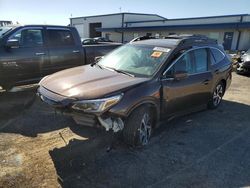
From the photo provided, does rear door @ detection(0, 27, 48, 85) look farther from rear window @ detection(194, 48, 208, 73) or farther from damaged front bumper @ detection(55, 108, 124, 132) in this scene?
rear window @ detection(194, 48, 208, 73)

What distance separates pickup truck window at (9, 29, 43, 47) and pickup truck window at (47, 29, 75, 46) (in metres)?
0.32

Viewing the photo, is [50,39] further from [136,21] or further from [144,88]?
[136,21]

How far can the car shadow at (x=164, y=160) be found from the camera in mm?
3537

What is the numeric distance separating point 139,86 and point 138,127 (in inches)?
25.0

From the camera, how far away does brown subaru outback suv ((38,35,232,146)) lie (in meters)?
3.79

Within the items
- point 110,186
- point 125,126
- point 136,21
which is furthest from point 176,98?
point 136,21

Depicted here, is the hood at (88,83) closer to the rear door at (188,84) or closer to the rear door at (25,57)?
the rear door at (188,84)

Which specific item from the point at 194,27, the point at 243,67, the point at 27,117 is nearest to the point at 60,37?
the point at 27,117

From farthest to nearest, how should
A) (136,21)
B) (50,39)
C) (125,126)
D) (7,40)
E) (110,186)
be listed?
(136,21) → (50,39) → (7,40) → (125,126) → (110,186)

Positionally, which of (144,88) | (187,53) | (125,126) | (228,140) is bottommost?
(228,140)

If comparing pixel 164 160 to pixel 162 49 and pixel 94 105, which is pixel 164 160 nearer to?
pixel 94 105

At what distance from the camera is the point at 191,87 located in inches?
205

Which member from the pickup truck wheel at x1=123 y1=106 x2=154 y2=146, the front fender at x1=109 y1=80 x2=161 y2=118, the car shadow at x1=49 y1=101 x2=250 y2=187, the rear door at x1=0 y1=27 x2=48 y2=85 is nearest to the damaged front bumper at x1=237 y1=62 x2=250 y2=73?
the car shadow at x1=49 y1=101 x2=250 y2=187

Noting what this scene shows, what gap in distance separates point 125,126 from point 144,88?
0.66 metres
